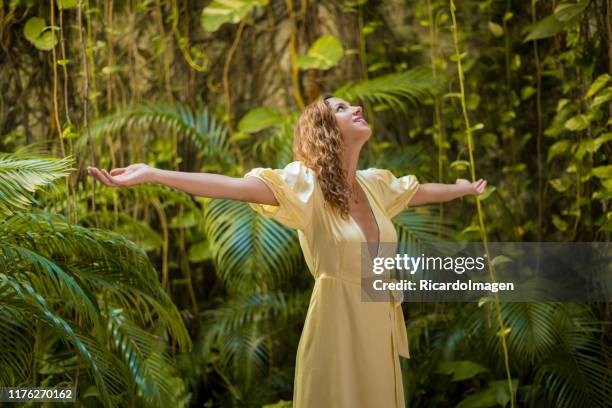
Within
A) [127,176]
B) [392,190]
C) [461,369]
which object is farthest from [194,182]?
[461,369]

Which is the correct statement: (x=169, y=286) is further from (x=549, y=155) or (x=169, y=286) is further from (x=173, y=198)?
(x=549, y=155)

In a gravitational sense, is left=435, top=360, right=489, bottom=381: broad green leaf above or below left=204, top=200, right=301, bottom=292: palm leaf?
below

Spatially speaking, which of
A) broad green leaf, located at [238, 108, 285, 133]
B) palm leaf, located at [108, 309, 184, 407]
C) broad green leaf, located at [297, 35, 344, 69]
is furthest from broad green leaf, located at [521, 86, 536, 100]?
palm leaf, located at [108, 309, 184, 407]

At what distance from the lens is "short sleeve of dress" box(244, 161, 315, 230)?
82.8 inches

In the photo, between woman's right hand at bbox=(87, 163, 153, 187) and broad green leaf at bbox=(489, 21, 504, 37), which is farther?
broad green leaf at bbox=(489, 21, 504, 37)

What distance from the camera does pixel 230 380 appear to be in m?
3.64

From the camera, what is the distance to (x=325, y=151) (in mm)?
2215

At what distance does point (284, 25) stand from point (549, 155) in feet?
5.21

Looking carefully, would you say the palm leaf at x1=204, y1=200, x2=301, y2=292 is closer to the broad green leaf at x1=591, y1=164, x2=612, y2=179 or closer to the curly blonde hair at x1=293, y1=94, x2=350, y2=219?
the curly blonde hair at x1=293, y1=94, x2=350, y2=219

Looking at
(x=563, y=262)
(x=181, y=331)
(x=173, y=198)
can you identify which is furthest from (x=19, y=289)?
(x=563, y=262)

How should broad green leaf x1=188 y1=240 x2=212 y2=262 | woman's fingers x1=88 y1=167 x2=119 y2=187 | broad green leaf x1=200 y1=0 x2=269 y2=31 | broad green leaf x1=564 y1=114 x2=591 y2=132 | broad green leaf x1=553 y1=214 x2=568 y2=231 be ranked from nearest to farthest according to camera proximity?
woman's fingers x1=88 y1=167 x2=119 y2=187
broad green leaf x1=564 y1=114 x2=591 y2=132
broad green leaf x1=553 y1=214 x2=568 y2=231
broad green leaf x1=200 y1=0 x2=269 y2=31
broad green leaf x1=188 y1=240 x2=212 y2=262

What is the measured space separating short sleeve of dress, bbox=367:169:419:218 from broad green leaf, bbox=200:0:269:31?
1552 millimetres

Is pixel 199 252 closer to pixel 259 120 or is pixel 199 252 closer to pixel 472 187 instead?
pixel 259 120

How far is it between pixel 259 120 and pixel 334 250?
5.53 feet
